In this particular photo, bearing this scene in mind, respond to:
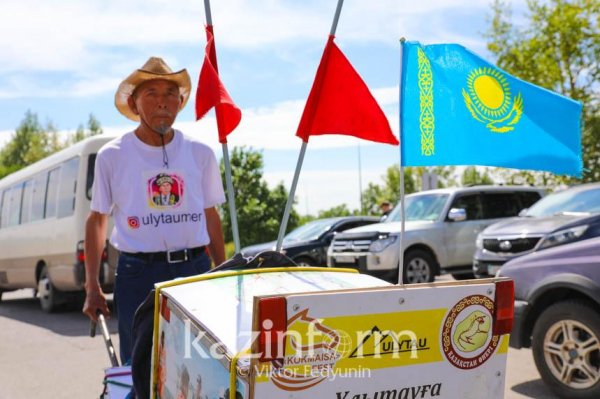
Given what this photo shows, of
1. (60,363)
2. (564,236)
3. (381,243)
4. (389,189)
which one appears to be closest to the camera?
(60,363)

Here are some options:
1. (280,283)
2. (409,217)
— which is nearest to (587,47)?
(409,217)

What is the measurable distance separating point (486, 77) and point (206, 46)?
120cm

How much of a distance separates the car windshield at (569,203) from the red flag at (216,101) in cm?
683

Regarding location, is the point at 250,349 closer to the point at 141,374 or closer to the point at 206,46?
the point at 141,374

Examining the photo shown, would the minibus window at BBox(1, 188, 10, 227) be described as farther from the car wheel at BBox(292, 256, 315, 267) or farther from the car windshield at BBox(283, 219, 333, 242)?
the car wheel at BBox(292, 256, 315, 267)

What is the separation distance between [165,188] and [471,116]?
157 centimetres

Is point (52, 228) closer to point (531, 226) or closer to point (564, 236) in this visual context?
point (531, 226)

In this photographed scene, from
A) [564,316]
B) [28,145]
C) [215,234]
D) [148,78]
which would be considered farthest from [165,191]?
[28,145]

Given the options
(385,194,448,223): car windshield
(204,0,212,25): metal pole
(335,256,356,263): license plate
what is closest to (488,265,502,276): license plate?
(385,194,448,223): car windshield

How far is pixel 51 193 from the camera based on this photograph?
11.1 metres

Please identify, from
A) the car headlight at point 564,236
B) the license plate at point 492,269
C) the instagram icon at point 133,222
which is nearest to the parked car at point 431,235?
the license plate at point 492,269

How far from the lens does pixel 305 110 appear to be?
2939 millimetres

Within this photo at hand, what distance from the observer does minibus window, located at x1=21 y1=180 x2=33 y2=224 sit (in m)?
12.3

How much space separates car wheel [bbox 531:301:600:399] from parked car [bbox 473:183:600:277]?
12.4 ft
